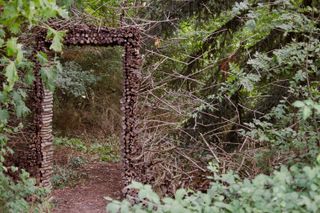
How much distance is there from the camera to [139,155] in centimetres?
577

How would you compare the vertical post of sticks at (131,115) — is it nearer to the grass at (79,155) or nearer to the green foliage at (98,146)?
the grass at (79,155)

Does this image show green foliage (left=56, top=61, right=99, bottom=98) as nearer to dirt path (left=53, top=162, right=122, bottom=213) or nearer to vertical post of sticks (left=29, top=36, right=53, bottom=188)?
dirt path (left=53, top=162, right=122, bottom=213)

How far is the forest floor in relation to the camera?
5988 millimetres

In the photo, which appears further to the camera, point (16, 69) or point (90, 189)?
point (90, 189)

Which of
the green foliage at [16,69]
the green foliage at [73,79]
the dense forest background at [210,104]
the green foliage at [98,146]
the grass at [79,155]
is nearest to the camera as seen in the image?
the dense forest background at [210,104]

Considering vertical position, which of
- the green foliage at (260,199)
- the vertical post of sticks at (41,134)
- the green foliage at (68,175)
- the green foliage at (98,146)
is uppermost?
the green foliage at (260,199)

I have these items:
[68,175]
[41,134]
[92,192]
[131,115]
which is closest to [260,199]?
[131,115]

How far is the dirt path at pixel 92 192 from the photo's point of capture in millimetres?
5973

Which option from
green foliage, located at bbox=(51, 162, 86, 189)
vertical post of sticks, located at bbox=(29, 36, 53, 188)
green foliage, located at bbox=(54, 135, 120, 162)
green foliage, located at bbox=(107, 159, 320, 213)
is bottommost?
green foliage, located at bbox=(54, 135, 120, 162)

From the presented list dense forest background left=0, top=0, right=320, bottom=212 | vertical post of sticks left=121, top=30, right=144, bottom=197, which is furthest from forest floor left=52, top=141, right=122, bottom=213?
vertical post of sticks left=121, top=30, right=144, bottom=197

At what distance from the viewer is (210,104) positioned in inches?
234

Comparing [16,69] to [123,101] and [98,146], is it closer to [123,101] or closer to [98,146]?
[123,101]

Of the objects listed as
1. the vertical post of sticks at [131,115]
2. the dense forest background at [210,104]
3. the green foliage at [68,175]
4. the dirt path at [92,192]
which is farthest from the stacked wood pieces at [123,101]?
the green foliage at [68,175]

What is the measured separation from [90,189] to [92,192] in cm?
17
